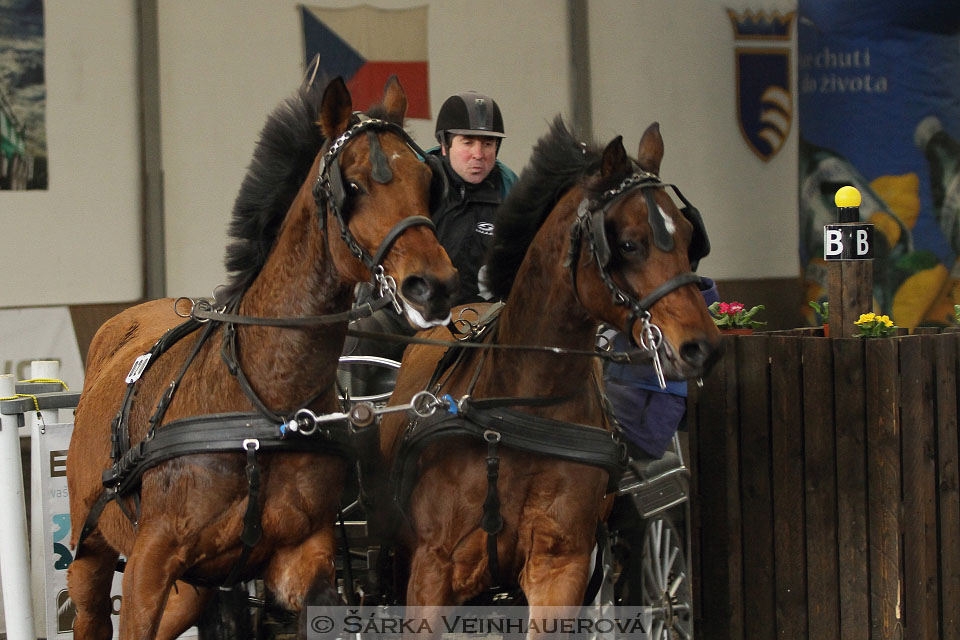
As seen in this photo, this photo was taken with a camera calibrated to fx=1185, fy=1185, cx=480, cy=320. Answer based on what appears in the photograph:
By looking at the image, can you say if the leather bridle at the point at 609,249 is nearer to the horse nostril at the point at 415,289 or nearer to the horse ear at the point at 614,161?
the horse ear at the point at 614,161

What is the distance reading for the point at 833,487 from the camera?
4457 millimetres

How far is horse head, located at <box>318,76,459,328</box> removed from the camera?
3000mm

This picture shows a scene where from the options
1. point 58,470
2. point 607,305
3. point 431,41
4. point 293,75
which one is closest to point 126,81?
point 293,75

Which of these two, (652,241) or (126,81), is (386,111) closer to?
(652,241)

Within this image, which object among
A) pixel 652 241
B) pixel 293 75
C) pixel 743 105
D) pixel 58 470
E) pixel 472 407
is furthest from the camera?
pixel 743 105

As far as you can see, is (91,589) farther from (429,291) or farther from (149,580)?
(429,291)

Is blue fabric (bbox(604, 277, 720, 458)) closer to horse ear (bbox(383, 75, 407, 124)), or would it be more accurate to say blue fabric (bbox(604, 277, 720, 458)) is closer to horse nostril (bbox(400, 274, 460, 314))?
horse ear (bbox(383, 75, 407, 124))

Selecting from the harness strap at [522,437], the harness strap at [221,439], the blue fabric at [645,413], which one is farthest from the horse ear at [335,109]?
the blue fabric at [645,413]

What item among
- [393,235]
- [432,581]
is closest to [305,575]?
[432,581]

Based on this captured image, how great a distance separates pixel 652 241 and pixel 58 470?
114 inches

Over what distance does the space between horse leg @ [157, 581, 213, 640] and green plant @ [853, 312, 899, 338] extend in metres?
2.55

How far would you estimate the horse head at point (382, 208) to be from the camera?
3.00 m

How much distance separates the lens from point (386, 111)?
338 cm

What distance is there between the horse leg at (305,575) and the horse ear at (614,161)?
131 cm
